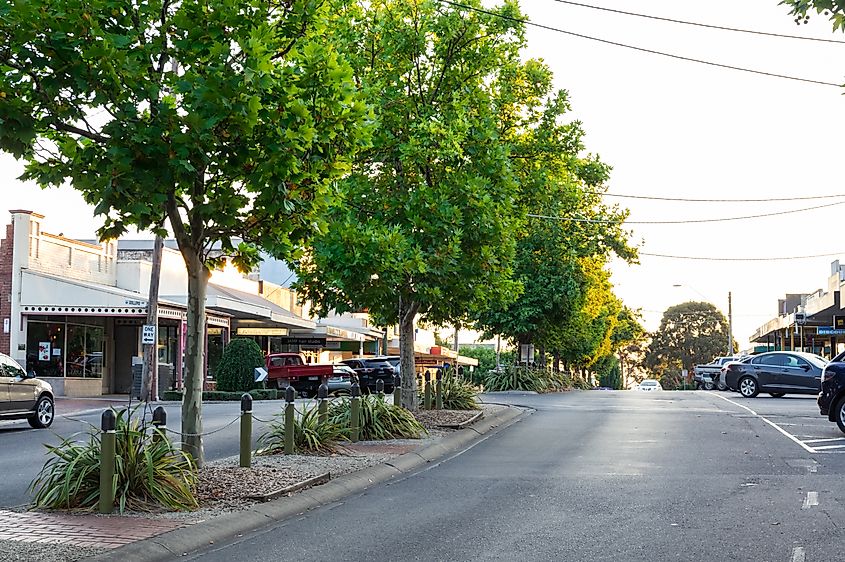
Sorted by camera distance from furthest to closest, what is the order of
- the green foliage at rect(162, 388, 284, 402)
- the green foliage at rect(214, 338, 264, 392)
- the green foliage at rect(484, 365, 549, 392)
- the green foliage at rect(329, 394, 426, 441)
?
1. the green foliage at rect(484, 365, 549, 392)
2. the green foliage at rect(214, 338, 264, 392)
3. the green foliage at rect(162, 388, 284, 402)
4. the green foliage at rect(329, 394, 426, 441)

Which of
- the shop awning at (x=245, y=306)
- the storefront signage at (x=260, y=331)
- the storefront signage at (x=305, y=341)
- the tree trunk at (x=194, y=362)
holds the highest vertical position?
the shop awning at (x=245, y=306)

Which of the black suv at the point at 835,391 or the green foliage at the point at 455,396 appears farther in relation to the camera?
the green foliage at the point at 455,396

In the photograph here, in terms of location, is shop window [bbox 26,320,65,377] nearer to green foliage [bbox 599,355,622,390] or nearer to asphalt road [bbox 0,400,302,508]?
asphalt road [bbox 0,400,302,508]

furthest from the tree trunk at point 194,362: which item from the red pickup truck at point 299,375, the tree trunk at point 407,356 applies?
the red pickup truck at point 299,375

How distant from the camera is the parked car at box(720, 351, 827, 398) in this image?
117 feet

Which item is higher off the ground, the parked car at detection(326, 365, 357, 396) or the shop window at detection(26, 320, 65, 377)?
the shop window at detection(26, 320, 65, 377)

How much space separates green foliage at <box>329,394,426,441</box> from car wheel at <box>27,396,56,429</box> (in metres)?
7.24

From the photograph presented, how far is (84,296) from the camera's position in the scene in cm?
3619

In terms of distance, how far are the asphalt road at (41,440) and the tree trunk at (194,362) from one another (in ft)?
3.52

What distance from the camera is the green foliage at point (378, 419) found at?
18.5 metres

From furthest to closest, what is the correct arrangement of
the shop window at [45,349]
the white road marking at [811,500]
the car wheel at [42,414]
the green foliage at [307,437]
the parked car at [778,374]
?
1. the shop window at [45,349]
2. the parked car at [778,374]
3. the car wheel at [42,414]
4. the green foliage at [307,437]
5. the white road marking at [811,500]

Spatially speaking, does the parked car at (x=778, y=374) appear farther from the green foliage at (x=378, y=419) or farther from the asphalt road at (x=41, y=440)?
the green foliage at (x=378, y=419)

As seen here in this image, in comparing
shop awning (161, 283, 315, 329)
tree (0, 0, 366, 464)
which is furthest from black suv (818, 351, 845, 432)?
shop awning (161, 283, 315, 329)

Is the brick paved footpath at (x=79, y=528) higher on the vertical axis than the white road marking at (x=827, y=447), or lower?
lower
